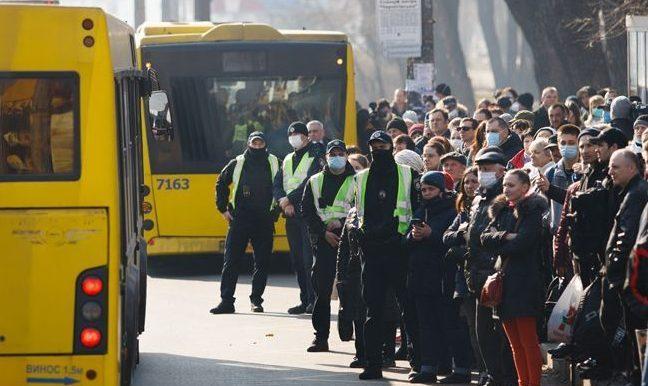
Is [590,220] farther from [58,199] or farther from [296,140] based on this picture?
[296,140]

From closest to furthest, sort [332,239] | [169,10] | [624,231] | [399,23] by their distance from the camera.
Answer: [624,231] → [332,239] → [399,23] → [169,10]

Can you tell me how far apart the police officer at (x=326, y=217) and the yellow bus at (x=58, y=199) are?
4797 mm

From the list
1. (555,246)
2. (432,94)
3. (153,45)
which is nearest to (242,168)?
(153,45)

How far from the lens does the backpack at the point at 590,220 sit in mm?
10617

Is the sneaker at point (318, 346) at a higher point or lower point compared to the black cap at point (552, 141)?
lower

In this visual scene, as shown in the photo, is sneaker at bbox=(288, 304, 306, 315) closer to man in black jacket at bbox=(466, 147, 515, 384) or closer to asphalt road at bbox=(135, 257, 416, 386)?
asphalt road at bbox=(135, 257, 416, 386)

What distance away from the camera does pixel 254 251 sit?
1797 centimetres

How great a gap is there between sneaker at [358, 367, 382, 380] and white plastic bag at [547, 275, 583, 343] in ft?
5.90

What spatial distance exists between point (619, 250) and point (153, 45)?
39.9ft

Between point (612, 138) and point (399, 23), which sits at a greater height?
point (399, 23)

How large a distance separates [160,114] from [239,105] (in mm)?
7220

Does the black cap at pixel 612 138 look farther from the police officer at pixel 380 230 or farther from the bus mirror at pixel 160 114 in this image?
the bus mirror at pixel 160 114

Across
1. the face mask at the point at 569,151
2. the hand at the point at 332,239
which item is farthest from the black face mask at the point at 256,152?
the face mask at the point at 569,151

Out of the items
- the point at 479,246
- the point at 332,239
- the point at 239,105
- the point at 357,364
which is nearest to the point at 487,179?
the point at 479,246
